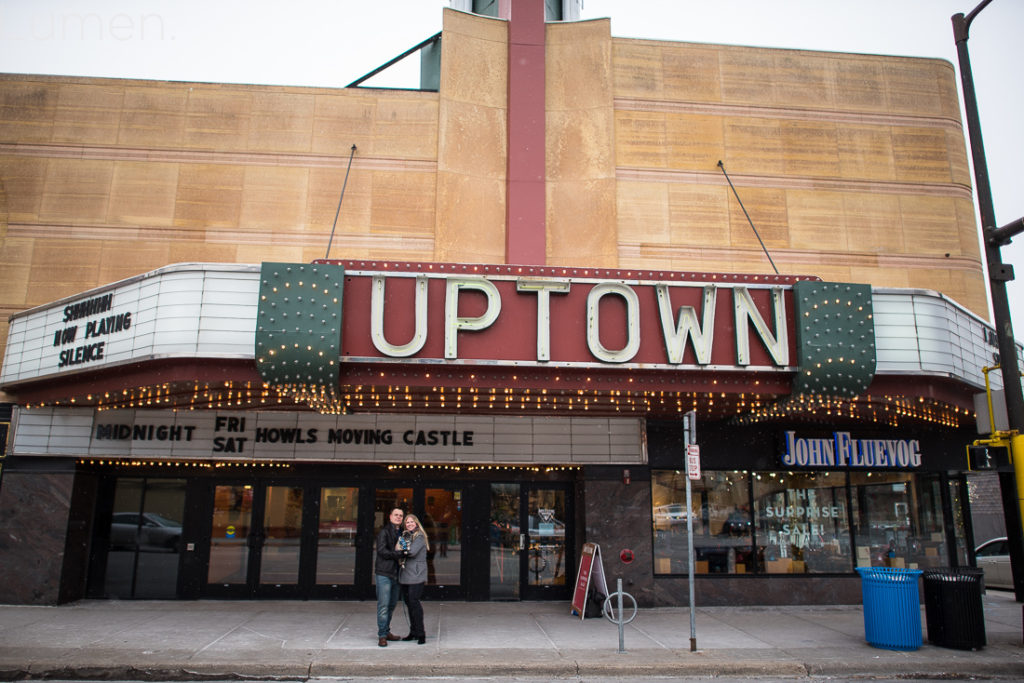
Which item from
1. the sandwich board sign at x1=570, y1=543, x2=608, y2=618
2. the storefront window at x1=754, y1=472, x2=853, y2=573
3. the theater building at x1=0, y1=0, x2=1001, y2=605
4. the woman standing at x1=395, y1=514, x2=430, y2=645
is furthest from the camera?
the storefront window at x1=754, y1=472, x2=853, y2=573

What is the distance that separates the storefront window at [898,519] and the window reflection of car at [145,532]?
1352 centimetres

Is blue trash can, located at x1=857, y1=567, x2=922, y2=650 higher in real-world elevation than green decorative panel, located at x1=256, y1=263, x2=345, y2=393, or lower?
lower

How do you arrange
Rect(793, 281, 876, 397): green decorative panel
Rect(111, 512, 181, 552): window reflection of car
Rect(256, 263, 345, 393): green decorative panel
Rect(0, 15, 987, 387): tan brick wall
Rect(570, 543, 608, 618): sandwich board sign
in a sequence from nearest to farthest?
Rect(256, 263, 345, 393): green decorative panel, Rect(793, 281, 876, 397): green decorative panel, Rect(570, 543, 608, 618): sandwich board sign, Rect(111, 512, 181, 552): window reflection of car, Rect(0, 15, 987, 387): tan brick wall

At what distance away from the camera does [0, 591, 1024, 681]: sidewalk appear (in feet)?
28.6

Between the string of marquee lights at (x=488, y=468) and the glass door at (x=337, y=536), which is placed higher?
the string of marquee lights at (x=488, y=468)

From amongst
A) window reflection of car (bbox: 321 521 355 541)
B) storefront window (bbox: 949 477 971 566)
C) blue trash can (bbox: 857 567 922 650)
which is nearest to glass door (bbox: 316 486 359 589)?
window reflection of car (bbox: 321 521 355 541)

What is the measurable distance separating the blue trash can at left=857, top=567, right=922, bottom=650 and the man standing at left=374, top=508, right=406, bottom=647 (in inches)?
256

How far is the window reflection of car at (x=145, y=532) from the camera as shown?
13523 millimetres

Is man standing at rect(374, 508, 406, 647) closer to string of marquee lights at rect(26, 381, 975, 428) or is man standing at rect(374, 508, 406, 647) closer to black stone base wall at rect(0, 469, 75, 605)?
string of marquee lights at rect(26, 381, 975, 428)

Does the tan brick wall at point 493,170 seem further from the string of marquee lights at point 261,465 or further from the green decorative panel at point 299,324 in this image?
the green decorative panel at point 299,324

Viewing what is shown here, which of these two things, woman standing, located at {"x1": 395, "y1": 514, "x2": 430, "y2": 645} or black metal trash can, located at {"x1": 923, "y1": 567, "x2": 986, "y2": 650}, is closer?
black metal trash can, located at {"x1": 923, "y1": 567, "x2": 986, "y2": 650}

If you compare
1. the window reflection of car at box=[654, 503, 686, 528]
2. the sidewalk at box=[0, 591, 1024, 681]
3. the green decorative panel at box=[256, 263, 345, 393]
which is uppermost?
the green decorative panel at box=[256, 263, 345, 393]

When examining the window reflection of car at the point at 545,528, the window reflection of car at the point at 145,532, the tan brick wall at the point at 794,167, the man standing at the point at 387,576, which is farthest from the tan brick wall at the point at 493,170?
the man standing at the point at 387,576

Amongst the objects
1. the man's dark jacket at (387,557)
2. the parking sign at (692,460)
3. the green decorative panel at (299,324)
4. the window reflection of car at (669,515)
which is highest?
the green decorative panel at (299,324)
